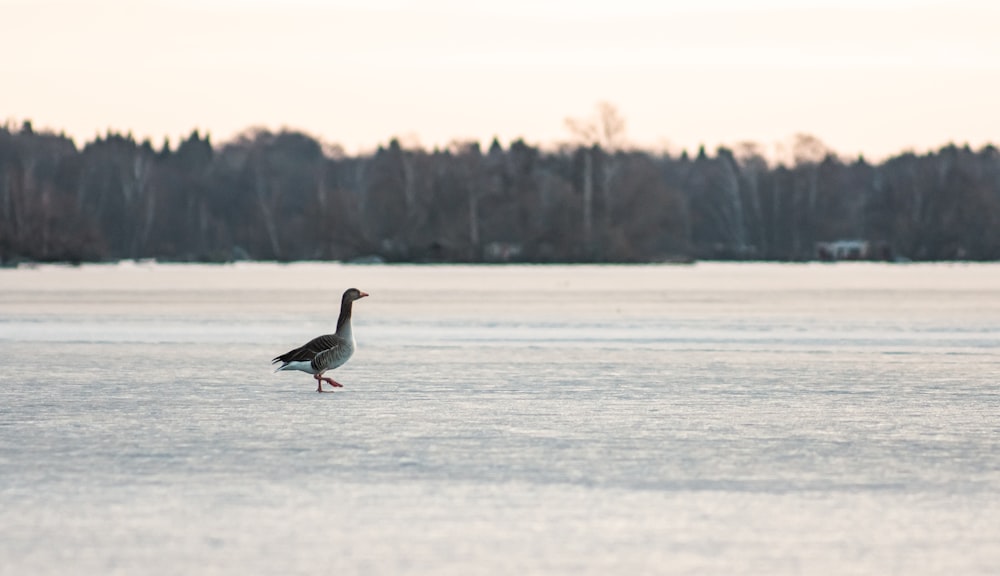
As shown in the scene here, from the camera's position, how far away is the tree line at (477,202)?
301 feet

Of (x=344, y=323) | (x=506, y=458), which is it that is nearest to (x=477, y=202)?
(x=344, y=323)

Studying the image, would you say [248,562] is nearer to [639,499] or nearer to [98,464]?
[639,499]

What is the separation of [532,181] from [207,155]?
64.4 metres

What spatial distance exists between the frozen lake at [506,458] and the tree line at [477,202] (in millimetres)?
72623

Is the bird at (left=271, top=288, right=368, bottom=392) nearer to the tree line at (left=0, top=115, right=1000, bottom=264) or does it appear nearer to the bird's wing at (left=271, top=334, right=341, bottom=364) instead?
the bird's wing at (left=271, top=334, right=341, bottom=364)

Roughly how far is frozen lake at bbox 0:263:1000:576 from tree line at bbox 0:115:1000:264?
7262cm

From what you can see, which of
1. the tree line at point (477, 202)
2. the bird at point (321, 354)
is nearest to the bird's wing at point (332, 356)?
the bird at point (321, 354)

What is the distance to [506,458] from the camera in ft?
28.5

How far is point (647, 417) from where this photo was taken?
35.4ft

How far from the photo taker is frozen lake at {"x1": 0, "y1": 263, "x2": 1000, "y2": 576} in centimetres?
613

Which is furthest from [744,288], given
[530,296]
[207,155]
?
[207,155]

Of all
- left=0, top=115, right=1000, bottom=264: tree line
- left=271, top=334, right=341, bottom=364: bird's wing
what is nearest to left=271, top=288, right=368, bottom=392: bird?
left=271, top=334, right=341, bottom=364: bird's wing

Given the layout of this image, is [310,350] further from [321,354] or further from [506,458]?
[506,458]

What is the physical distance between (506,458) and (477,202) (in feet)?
291
